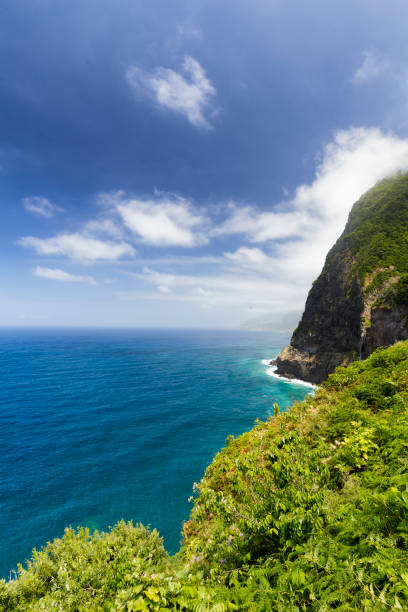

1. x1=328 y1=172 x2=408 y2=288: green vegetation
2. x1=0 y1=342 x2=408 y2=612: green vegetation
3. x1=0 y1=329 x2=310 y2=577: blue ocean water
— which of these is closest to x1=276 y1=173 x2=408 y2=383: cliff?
x1=328 y1=172 x2=408 y2=288: green vegetation

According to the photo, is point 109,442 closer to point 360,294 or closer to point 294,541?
Result: point 294,541

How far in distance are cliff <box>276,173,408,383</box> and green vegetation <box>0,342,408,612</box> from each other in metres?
43.3

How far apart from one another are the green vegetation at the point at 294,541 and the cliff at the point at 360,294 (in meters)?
43.3

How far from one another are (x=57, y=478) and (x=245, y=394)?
39447 mm

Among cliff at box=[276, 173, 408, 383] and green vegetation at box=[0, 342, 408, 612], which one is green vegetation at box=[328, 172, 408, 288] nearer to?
cliff at box=[276, 173, 408, 383]

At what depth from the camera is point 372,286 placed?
47.8 m

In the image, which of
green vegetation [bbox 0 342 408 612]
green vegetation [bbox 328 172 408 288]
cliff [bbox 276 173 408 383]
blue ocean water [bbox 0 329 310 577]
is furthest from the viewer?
green vegetation [bbox 328 172 408 288]

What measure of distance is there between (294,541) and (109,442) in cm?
3745

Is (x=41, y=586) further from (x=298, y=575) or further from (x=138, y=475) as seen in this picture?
(x=138, y=475)

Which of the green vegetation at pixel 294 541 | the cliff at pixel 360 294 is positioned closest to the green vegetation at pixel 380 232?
the cliff at pixel 360 294

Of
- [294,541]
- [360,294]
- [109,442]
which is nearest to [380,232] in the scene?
[360,294]

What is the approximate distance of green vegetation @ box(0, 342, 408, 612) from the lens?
Result: 2.99 m

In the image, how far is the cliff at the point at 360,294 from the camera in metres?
44.1

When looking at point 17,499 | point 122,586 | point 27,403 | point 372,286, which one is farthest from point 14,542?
point 372,286
